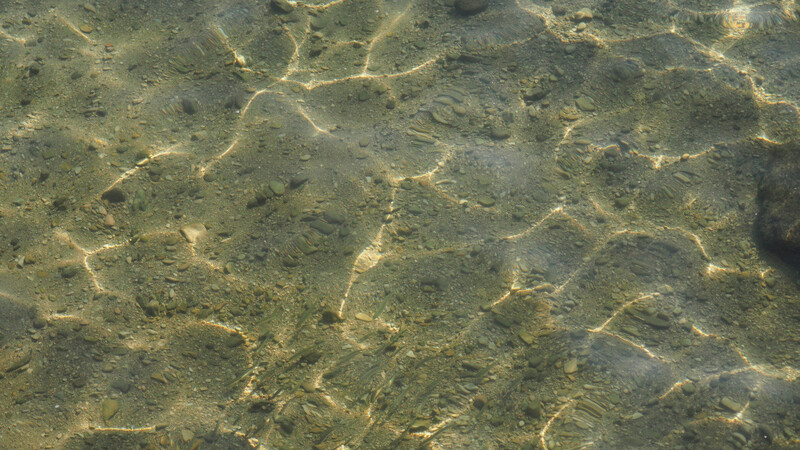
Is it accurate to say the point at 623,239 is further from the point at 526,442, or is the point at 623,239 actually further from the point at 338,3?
the point at 338,3

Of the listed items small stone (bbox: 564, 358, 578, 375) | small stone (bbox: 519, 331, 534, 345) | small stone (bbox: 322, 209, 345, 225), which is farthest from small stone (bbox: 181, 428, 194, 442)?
small stone (bbox: 564, 358, 578, 375)

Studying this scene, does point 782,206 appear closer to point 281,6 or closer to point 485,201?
point 485,201

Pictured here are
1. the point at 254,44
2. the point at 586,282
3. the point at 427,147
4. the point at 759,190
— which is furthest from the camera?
the point at 254,44

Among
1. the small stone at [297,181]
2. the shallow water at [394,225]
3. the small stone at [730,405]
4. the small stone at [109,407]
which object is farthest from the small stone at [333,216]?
the small stone at [730,405]

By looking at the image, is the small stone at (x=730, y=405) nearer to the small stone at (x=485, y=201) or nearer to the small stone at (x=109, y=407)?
the small stone at (x=485, y=201)

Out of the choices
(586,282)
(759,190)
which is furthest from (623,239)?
(759,190)

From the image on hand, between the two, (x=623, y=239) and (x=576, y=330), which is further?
(x=623, y=239)
